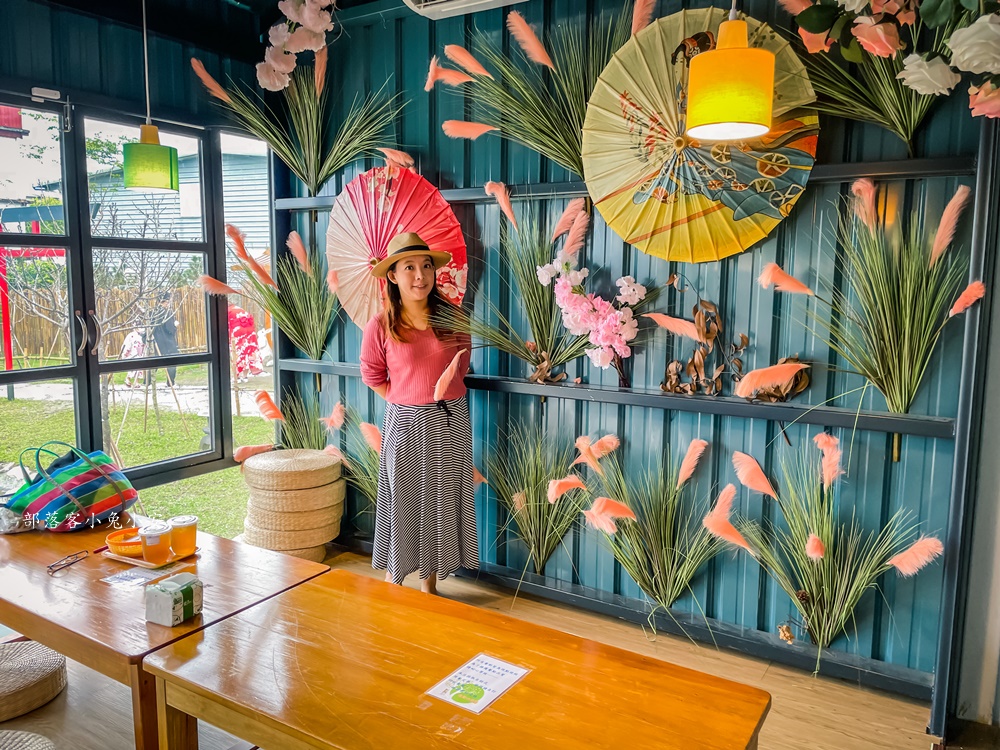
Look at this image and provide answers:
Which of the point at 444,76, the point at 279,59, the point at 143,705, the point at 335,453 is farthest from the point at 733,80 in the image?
the point at 335,453

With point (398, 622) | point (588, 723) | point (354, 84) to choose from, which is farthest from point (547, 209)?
point (588, 723)

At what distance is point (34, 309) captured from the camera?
132 inches

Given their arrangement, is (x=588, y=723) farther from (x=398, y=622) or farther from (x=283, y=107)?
(x=283, y=107)

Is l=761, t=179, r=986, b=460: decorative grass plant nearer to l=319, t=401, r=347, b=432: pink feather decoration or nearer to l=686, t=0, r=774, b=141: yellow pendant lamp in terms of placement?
l=686, t=0, r=774, b=141: yellow pendant lamp

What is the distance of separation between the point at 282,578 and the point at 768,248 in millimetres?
2152

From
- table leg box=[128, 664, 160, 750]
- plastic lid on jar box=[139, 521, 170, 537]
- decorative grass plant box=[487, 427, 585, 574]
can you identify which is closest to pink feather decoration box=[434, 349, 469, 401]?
decorative grass plant box=[487, 427, 585, 574]

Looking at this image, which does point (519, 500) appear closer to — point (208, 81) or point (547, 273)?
point (547, 273)

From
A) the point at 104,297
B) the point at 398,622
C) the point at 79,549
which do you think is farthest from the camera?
the point at 104,297

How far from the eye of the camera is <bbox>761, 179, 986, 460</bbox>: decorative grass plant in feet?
8.62

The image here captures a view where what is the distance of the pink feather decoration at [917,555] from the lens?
255 cm

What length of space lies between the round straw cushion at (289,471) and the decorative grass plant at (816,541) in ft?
6.58

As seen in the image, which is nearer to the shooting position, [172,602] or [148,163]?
[172,602]

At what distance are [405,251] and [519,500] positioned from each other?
1285 millimetres

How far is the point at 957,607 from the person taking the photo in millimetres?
2537
